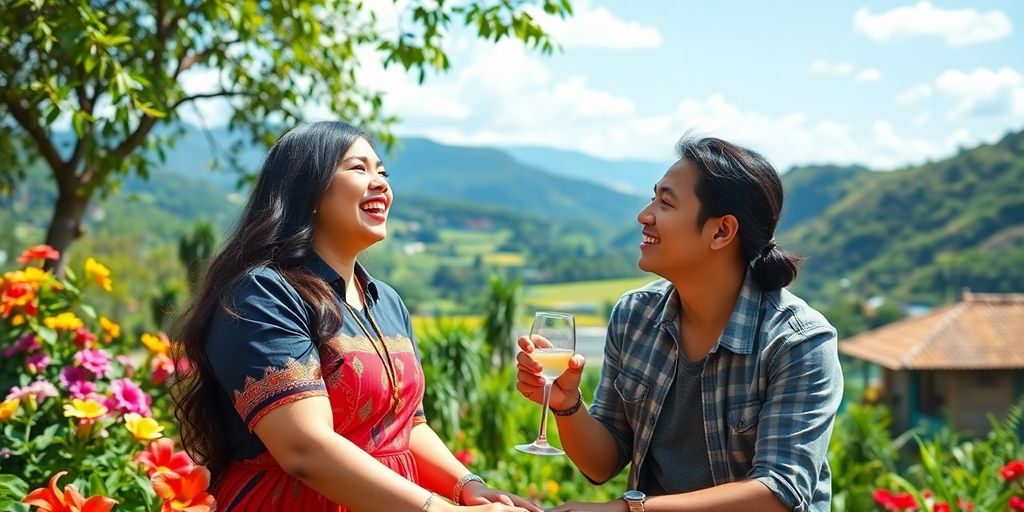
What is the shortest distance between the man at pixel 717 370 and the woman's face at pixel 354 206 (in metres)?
0.43

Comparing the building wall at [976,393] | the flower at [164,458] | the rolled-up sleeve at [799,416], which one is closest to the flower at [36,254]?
the flower at [164,458]

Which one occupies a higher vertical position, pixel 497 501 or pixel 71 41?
pixel 71 41

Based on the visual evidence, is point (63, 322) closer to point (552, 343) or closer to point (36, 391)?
point (36, 391)

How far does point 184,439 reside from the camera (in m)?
2.15

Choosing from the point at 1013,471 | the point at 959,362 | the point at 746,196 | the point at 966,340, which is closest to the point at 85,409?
the point at 746,196

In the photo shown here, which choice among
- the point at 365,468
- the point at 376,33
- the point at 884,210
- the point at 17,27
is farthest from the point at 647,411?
the point at 884,210

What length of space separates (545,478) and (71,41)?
370 centimetres

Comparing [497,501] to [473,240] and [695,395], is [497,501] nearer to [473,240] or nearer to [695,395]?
[695,395]

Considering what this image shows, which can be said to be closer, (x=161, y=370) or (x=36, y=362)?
(x=36, y=362)

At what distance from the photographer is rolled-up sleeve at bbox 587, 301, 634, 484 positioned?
2477 mm

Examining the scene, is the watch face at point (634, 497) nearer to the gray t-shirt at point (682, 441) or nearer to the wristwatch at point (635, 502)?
the wristwatch at point (635, 502)

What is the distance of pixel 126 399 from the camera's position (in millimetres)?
2957

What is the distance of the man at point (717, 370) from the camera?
2064 mm

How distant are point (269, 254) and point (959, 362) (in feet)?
99.6
